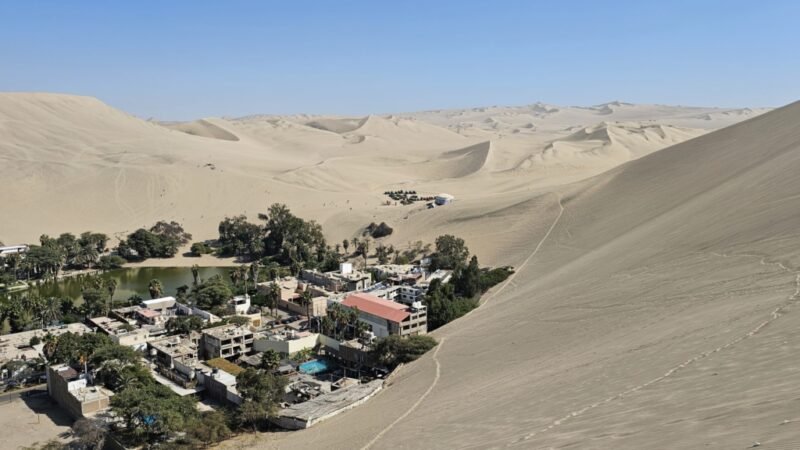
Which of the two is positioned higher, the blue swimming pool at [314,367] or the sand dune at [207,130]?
the sand dune at [207,130]

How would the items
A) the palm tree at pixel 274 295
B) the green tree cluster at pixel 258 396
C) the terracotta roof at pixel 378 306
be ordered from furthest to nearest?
the palm tree at pixel 274 295 → the terracotta roof at pixel 378 306 → the green tree cluster at pixel 258 396

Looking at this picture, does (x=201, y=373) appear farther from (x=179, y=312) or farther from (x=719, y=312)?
(x=719, y=312)

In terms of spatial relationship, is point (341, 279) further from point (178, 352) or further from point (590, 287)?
point (590, 287)

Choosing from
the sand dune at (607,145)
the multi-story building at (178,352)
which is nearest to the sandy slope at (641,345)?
the multi-story building at (178,352)

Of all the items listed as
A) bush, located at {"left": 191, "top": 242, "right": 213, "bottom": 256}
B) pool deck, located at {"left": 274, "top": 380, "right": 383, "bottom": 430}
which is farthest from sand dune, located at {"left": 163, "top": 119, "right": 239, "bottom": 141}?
pool deck, located at {"left": 274, "top": 380, "right": 383, "bottom": 430}

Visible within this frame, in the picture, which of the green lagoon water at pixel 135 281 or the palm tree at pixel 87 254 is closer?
the green lagoon water at pixel 135 281

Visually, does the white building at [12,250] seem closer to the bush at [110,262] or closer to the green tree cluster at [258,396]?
the bush at [110,262]
